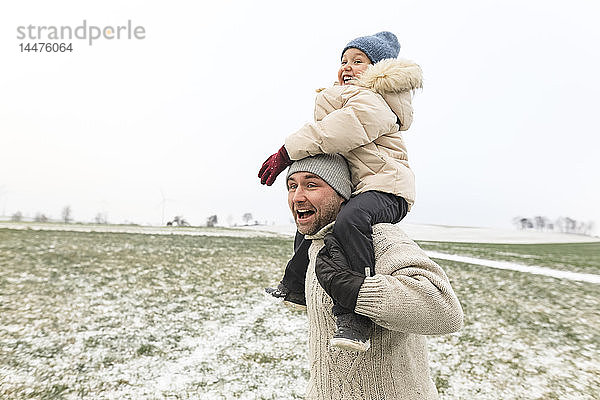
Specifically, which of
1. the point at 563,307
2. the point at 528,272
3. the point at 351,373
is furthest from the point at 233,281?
the point at 351,373

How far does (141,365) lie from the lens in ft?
25.6

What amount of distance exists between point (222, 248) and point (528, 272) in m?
11.6

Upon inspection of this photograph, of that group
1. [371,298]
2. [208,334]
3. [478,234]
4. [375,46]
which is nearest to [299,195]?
[371,298]

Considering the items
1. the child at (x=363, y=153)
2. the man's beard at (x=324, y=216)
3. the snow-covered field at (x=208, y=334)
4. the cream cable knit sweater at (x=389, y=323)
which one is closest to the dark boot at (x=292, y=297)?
the child at (x=363, y=153)

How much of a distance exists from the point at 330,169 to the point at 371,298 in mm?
627

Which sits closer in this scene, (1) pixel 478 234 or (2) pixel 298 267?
(2) pixel 298 267

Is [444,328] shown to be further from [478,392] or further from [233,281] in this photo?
[233,281]

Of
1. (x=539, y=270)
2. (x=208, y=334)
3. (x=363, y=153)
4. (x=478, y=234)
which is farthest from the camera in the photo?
(x=478, y=234)

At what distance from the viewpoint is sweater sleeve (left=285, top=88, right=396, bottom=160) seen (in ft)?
6.43

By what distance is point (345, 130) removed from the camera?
196 centimetres

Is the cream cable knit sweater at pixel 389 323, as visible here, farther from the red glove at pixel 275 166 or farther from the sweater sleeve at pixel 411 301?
the red glove at pixel 275 166

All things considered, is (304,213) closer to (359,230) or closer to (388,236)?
(359,230)

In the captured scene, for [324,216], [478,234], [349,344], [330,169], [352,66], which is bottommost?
[478,234]

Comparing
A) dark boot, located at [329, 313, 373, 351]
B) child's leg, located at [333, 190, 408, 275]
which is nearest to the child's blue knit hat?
child's leg, located at [333, 190, 408, 275]
